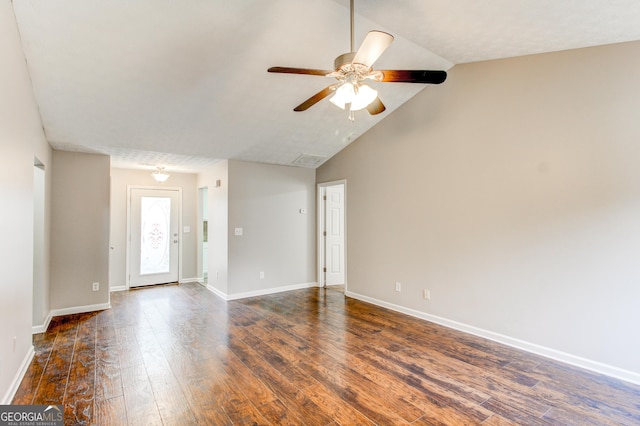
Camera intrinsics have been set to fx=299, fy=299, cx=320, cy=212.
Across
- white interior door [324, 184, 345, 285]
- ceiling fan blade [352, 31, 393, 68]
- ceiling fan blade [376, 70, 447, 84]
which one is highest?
ceiling fan blade [352, 31, 393, 68]

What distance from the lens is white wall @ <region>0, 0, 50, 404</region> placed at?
6.97ft

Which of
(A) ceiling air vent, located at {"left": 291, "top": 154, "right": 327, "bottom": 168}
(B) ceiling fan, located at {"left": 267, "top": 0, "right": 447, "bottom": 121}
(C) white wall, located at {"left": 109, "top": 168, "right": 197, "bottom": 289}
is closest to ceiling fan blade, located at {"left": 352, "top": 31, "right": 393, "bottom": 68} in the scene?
(B) ceiling fan, located at {"left": 267, "top": 0, "right": 447, "bottom": 121}

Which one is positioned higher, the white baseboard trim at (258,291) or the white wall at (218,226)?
the white wall at (218,226)

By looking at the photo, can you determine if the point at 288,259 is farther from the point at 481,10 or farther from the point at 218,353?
the point at 481,10

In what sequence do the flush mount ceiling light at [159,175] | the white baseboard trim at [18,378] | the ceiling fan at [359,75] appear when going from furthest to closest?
1. the flush mount ceiling light at [159,175]
2. the white baseboard trim at [18,378]
3. the ceiling fan at [359,75]

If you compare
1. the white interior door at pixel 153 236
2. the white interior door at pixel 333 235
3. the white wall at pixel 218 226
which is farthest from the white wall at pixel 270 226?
the white interior door at pixel 153 236

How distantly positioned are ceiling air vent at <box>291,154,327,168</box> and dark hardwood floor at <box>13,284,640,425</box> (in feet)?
9.33

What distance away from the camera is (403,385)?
8.28ft

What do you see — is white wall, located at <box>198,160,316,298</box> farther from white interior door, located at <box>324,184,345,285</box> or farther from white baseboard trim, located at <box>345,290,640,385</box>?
white baseboard trim, located at <box>345,290,640,385</box>

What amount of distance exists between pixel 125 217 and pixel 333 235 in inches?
165

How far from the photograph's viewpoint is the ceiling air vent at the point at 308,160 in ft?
18.1

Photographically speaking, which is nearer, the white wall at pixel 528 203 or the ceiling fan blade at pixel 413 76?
the ceiling fan blade at pixel 413 76

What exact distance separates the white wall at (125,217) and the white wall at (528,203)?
175 inches

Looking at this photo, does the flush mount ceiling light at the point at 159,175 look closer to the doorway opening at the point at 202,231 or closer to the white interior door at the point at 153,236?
the white interior door at the point at 153,236
